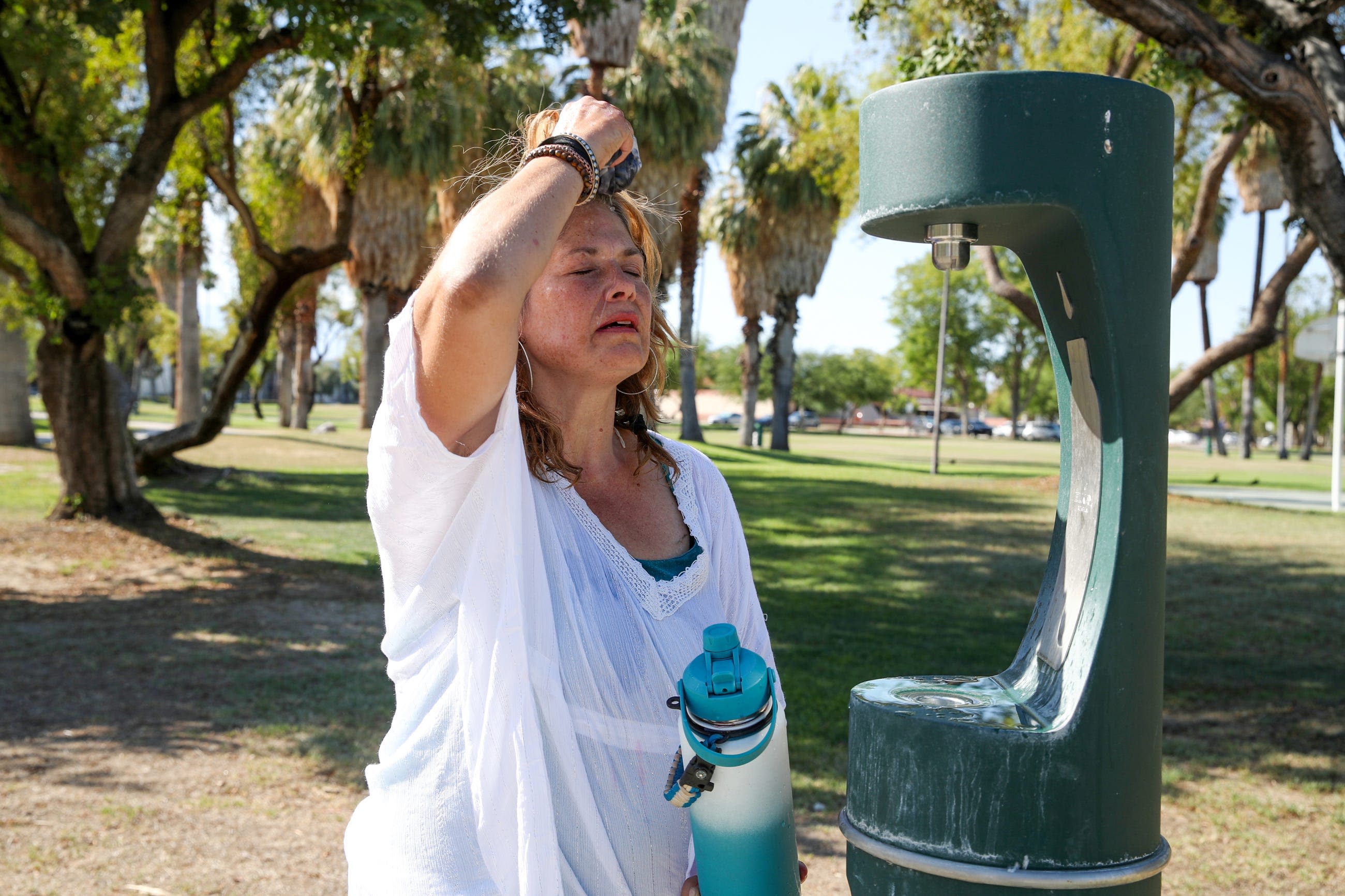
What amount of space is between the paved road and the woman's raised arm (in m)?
18.8

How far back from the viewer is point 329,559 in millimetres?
10805

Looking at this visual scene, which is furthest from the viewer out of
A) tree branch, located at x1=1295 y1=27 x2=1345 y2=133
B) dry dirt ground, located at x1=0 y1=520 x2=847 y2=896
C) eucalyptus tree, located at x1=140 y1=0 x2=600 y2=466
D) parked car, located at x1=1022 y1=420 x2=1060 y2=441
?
parked car, located at x1=1022 y1=420 x2=1060 y2=441

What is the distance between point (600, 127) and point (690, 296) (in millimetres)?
30381

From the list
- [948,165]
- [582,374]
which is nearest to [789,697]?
[582,374]

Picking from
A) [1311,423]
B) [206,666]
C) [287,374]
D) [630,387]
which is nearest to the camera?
[630,387]

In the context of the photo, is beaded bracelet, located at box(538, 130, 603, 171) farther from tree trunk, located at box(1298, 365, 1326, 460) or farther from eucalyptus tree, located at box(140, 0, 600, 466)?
tree trunk, located at box(1298, 365, 1326, 460)

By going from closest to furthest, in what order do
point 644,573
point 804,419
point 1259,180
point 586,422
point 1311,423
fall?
point 644,573 → point 586,422 → point 1259,180 → point 1311,423 → point 804,419

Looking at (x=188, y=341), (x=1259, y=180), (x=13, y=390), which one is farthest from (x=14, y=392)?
(x=1259, y=180)

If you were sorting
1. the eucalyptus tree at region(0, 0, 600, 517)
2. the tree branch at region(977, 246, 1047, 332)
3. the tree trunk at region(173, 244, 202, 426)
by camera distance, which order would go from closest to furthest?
the eucalyptus tree at region(0, 0, 600, 517) → the tree branch at region(977, 246, 1047, 332) → the tree trunk at region(173, 244, 202, 426)

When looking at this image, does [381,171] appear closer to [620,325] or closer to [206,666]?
[206,666]

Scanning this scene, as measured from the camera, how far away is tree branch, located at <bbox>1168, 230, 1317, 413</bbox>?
45.6 feet

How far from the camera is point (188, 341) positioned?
25125 millimetres

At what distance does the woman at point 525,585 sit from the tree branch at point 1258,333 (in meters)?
12.7

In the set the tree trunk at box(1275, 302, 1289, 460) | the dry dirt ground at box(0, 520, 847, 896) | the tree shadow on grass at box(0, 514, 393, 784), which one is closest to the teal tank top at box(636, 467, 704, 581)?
the dry dirt ground at box(0, 520, 847, 896)
